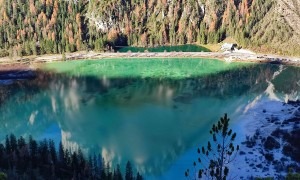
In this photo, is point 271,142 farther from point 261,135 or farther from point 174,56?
point 174,56

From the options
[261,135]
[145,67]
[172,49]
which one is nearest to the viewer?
[261,135]

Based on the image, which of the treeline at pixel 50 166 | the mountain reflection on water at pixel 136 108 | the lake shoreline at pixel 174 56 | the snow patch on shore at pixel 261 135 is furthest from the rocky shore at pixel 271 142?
the lake shoreline at pixel 174 56

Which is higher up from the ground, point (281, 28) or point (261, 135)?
point (281, 28)

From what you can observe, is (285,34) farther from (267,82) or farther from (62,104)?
(62,104)

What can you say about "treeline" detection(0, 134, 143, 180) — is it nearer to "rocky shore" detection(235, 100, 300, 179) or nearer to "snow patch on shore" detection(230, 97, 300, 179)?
"snow patch on shore" detection(230, 97, 300, 179)

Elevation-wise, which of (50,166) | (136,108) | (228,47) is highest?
(228,47)

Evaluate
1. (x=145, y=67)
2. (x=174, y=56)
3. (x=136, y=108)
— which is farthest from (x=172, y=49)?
(x=136, y=108)

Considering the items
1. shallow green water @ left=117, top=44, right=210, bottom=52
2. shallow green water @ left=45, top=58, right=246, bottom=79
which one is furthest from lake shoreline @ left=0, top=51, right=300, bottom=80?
shallow green water @ left=117, top=44, right=210, bottom=52

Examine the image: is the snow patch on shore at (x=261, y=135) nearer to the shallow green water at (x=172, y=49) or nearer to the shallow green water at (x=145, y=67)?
the shallow green water at (x=145, y=67)
